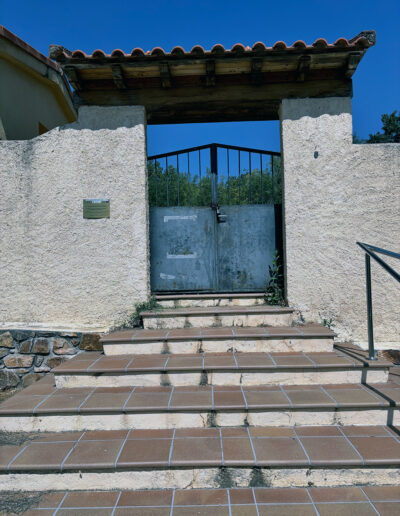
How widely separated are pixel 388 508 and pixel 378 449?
0.40 m

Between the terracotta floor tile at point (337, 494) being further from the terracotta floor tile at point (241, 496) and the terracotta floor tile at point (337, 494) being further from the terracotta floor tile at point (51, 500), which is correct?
the terracotta floor tile at point (51, 500)

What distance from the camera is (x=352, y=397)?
2.83 metres

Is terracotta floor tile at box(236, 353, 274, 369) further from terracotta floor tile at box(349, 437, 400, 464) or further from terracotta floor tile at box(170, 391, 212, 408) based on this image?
terracotta floor tile at box(349, 437, 400, 464)

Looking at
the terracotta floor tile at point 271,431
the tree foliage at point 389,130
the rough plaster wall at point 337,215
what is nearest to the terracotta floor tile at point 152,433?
the terracotta floor tile at point 271,431

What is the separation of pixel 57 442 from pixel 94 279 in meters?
2.00

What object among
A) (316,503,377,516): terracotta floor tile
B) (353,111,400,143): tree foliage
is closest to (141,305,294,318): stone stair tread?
(316,503,377,516): terracotta floor tile

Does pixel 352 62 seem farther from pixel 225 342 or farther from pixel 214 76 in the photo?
pixel 225 342

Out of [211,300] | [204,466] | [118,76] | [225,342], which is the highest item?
[118,76]

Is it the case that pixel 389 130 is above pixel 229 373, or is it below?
above

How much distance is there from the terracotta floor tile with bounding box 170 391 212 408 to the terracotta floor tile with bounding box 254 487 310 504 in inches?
27.0

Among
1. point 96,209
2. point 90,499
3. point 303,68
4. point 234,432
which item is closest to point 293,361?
point 234,432

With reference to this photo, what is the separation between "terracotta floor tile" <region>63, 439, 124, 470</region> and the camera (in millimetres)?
2273

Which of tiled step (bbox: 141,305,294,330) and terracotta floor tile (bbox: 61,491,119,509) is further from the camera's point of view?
tiled step (bbox: 141,305,294,330)

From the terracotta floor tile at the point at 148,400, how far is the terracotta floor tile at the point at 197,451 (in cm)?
31
